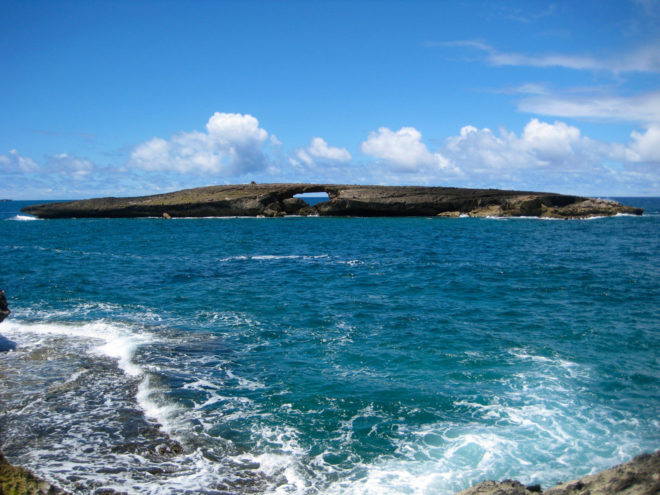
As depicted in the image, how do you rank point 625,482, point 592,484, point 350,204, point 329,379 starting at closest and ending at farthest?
point 625,482 < point 592,484 < point 329,379 < point 350,204

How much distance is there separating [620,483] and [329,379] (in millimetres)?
6796

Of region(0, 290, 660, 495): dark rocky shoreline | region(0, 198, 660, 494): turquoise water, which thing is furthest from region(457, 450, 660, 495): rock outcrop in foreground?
region(0, 198, 660, 494): turquoise water

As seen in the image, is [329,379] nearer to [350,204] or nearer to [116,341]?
[116,341]

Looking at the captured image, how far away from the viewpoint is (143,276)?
81.3ft

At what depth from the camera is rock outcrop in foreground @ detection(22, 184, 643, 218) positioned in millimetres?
70062

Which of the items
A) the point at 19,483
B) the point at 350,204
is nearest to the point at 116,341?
the point at 19,483

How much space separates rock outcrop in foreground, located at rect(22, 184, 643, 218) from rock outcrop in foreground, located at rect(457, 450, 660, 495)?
66.2 metres

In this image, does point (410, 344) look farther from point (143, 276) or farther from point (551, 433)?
point (143, 276)

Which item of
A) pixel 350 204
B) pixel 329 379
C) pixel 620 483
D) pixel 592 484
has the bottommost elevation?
pixel 329 379

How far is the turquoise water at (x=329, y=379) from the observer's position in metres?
7.48

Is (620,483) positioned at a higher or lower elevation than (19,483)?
higher

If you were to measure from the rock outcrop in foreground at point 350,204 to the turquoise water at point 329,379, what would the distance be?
157 feet

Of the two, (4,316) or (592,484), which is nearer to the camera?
(592,484)

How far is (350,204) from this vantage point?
71625mm
